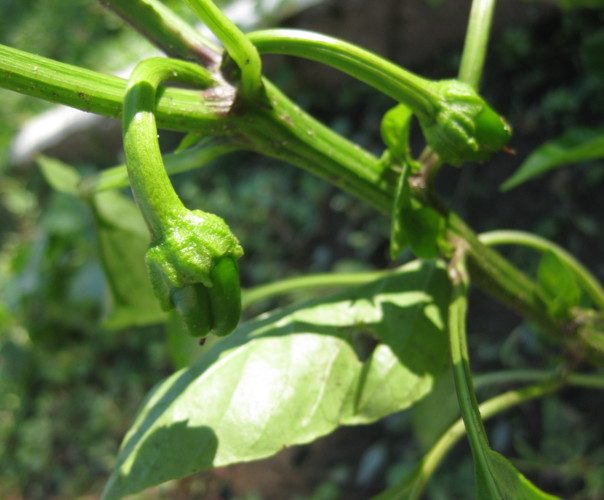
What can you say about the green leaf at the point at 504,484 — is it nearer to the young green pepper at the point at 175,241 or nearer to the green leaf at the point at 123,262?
the young green pepper at the point at 175,241

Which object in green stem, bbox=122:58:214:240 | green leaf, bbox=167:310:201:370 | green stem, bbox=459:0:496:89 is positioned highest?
green stem, bbox=459:0:496:89

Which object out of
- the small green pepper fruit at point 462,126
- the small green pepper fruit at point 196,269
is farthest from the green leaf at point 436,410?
the small green pepper fruit at point 196,269

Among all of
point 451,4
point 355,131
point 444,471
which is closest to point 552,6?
point 451,4

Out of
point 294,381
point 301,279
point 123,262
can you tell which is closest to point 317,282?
point 301,279

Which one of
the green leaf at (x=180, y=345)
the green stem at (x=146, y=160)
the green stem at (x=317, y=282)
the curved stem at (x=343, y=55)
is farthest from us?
the green leaf at (x=180, y=345)

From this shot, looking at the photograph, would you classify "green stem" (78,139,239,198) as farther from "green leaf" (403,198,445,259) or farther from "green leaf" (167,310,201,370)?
"green leaf" (167,310,201,370)

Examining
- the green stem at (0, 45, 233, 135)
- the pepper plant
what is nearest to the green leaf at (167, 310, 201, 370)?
the pepper plant

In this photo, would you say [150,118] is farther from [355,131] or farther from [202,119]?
[355,131]
